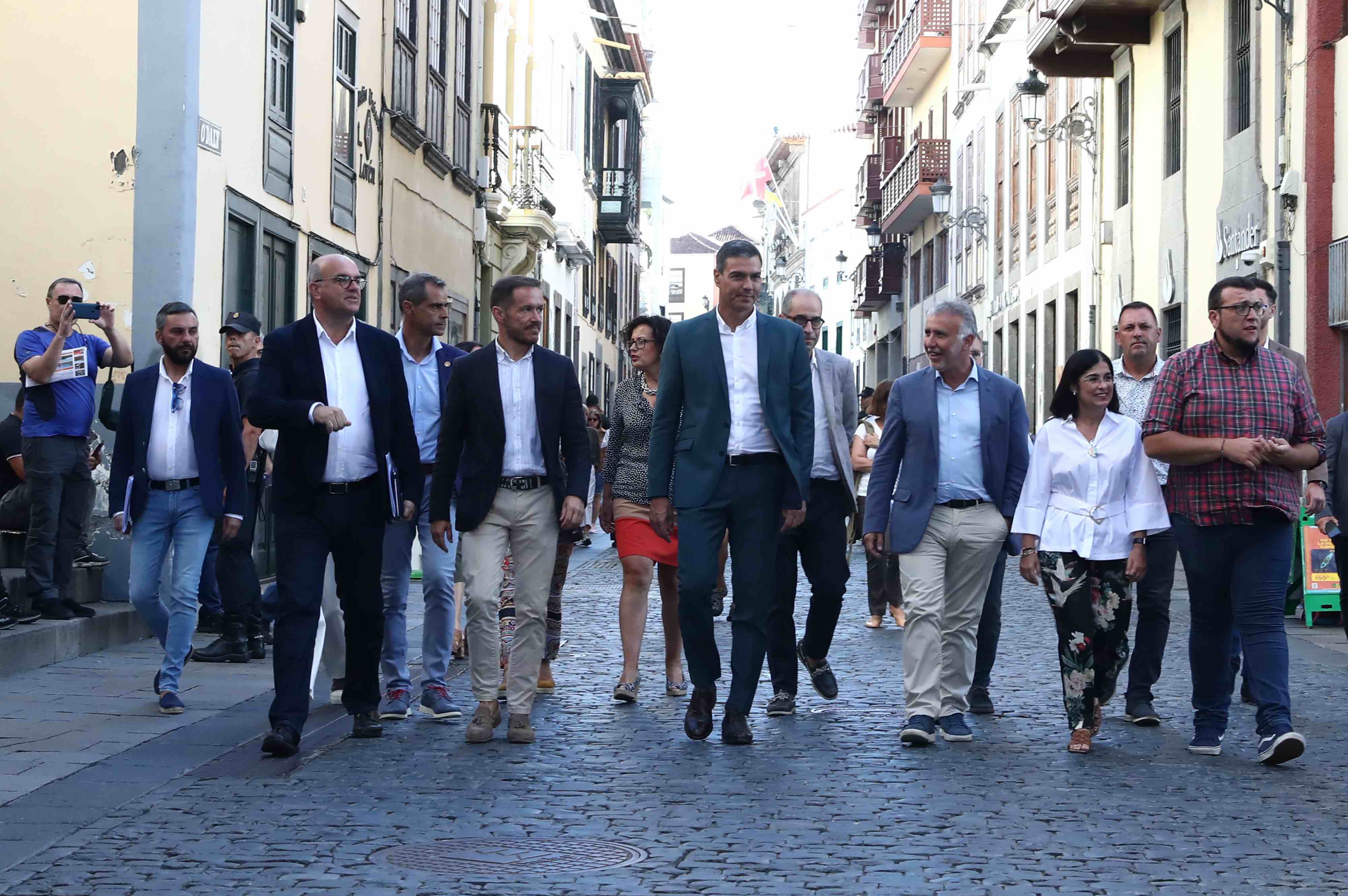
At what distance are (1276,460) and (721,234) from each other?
406 ft

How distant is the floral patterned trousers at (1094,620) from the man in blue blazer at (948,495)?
0.41 metres

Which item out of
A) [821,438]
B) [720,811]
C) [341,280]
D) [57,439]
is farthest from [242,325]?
[720,811]

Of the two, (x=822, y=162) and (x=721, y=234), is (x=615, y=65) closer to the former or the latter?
(x=822, y=162)

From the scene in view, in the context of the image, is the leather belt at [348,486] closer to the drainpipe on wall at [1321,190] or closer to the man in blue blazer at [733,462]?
the man in blue blazer at [733,462]

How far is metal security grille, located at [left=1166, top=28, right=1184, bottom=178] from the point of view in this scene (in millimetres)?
22453

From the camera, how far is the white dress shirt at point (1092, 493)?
7512 millimetres

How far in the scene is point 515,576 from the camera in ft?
25.6

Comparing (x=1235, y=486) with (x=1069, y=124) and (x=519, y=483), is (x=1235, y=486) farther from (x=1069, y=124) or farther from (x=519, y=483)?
(x=1069, y=124)

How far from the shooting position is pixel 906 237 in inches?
1922

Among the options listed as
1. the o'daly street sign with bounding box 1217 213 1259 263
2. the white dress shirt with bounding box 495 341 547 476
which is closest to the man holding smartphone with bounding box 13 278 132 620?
the white dress shirt with bounding box 495 341 547 476

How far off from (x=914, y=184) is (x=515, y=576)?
35389mm

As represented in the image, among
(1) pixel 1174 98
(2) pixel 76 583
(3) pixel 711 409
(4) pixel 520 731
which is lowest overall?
(4) pixel 520 731

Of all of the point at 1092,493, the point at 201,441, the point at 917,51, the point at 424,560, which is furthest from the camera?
the point at 917,51

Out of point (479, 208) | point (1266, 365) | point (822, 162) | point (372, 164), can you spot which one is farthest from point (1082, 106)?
point (822, 162)
